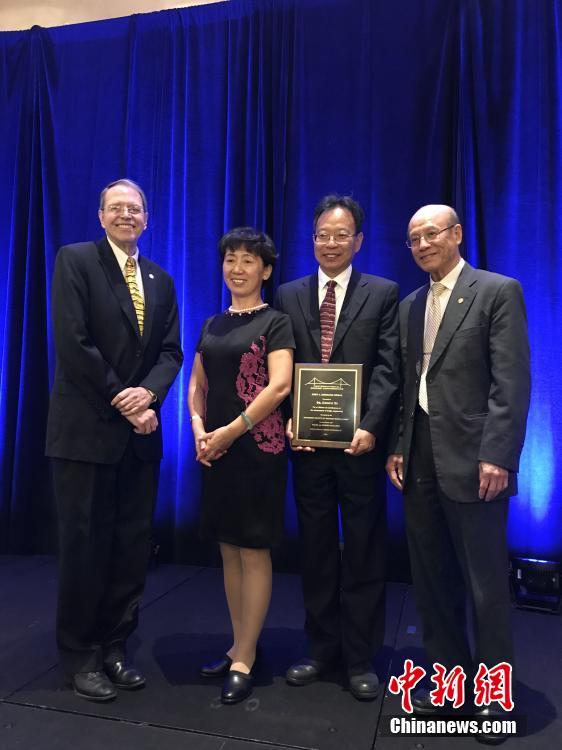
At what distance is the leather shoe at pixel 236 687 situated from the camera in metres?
1.91

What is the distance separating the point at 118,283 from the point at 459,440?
1.33 meters

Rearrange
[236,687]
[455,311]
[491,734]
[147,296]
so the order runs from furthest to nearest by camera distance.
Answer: [147,296] → [236,687] → [455,311] → [491,734]

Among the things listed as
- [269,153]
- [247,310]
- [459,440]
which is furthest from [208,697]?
[269,153]

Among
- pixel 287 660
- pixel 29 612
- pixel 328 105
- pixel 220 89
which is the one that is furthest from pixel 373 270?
pixel 29 612

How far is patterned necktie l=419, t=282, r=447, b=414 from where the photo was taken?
1.89 metres

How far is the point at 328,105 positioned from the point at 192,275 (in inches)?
53.6

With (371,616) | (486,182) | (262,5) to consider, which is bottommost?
(371,616)

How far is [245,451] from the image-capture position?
1975 millimetres

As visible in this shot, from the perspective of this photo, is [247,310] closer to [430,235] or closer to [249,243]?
[249,243]

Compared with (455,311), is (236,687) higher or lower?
lower

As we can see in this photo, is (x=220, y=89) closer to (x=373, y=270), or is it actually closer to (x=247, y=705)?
(x=373, y=270)

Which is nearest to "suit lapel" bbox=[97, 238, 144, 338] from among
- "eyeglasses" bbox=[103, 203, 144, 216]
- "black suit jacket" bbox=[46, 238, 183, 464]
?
"black suit jacket" bbox=[46, 238, 183, 464]

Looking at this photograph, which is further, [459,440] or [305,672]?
[305,672]

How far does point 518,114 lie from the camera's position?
10.4 feet
